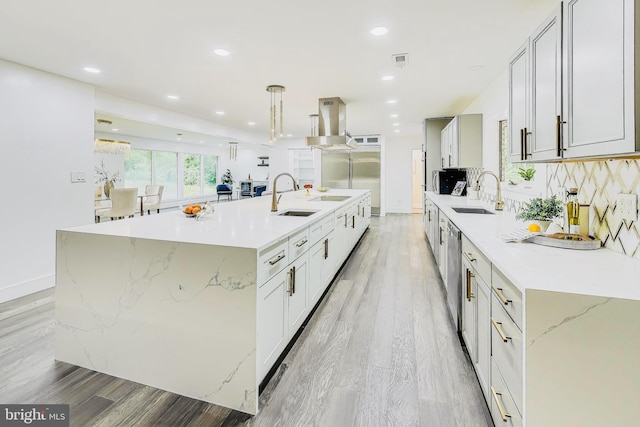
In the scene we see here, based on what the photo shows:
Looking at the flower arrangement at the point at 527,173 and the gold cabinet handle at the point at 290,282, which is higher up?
the flower arrangement at the point at 527,173

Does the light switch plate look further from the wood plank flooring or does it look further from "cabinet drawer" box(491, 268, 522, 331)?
"cabinet drawer" box(491, 268, 522, 331)

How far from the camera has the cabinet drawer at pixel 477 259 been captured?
1646 mm

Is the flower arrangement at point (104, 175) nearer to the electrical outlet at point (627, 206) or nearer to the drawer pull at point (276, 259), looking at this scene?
the drawer pull at point (276, 259)

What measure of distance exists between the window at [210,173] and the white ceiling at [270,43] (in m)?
8.42

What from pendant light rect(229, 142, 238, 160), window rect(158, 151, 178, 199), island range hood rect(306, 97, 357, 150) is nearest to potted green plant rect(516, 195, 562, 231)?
island range hood rect(306, 97, 357, 150)

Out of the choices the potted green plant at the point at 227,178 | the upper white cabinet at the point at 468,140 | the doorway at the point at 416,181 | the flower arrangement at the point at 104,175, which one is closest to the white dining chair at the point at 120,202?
the flower arrangement at the point at 104,175

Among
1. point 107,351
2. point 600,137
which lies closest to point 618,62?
point 600,137

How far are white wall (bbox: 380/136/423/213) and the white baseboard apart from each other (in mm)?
7933

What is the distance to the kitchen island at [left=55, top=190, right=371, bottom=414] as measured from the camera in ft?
5.61

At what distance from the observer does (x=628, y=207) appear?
4.91 feet

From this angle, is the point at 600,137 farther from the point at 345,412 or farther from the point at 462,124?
the point at 462,124

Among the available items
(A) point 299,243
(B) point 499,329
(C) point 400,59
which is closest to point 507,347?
(B) point 499,329

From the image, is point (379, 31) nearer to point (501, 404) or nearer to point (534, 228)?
point (534, 228)

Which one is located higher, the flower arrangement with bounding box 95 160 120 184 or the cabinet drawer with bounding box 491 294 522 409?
the flower arrangement with bounding box 95 160 120 184
